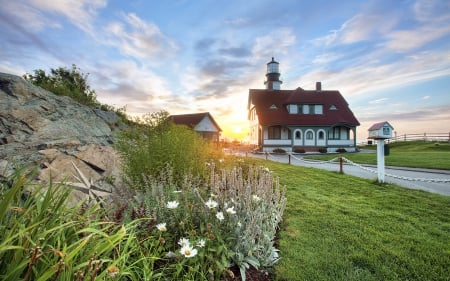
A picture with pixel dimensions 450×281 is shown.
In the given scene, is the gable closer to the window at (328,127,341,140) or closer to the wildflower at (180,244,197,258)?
the window at (328,127,341,140)

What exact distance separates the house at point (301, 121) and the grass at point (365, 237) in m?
25.6

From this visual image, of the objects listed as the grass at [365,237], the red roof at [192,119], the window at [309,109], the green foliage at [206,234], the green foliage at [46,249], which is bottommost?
the grass at [365,237]

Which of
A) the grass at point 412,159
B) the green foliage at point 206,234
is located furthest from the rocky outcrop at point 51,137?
the grass at point 412,159

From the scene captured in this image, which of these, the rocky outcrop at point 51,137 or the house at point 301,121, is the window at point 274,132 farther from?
the rocky outcrop at point 51,137

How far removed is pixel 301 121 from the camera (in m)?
32.2

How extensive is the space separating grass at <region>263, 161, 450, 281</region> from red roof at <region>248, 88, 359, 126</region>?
84.0ft

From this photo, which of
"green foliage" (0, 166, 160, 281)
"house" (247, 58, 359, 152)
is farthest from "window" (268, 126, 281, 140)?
"green foliage" (0, 166, 160, 281)

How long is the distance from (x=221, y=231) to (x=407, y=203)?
17.9ft

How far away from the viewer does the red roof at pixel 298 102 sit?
106ft

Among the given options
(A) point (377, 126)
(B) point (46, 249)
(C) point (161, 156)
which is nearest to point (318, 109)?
(A) point (377, 126)

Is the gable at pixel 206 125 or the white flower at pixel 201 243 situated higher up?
the gable at pixel 206 125

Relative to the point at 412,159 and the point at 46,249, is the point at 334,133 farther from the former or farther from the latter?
the point at 46,249

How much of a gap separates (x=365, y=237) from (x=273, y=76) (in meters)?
35.3

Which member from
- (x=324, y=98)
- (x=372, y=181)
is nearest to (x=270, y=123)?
(x=324, y=98)
